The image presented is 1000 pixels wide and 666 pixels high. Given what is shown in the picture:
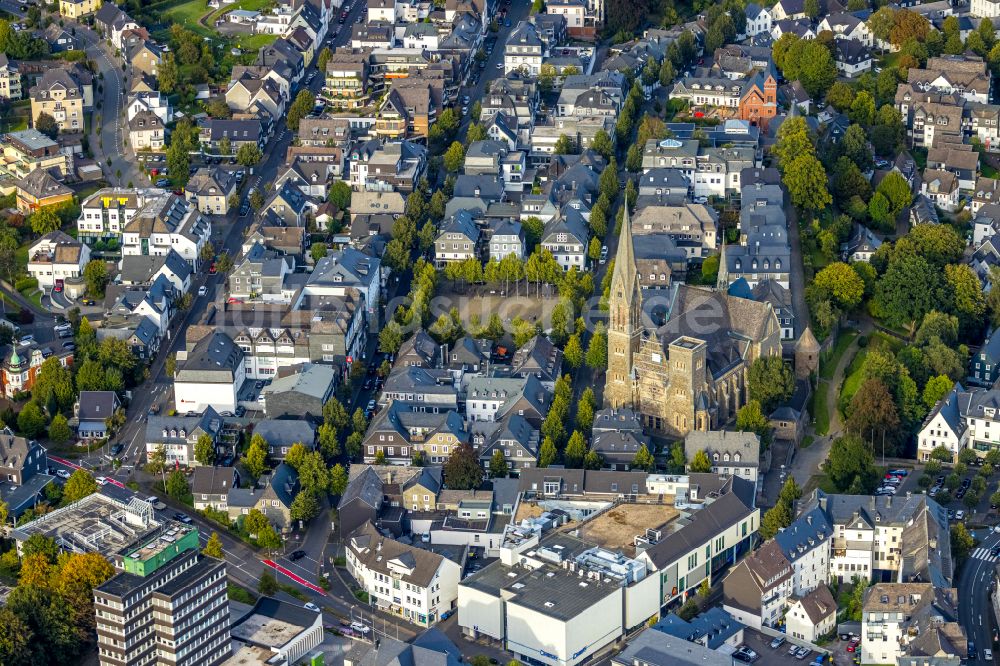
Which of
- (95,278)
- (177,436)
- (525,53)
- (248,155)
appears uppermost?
(525,53)

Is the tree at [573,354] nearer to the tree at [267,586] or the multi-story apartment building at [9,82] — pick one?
the tree at [267,586]

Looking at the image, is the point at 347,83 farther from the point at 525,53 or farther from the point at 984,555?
the point at 984,555

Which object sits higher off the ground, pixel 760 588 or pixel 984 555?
pixel 760 588

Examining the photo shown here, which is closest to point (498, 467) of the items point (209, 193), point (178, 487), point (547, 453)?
point (547, 453)

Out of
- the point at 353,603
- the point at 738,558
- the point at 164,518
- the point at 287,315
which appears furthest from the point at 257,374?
the point at 738,558

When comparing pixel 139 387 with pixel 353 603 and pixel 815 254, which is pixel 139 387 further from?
pixel 815 254

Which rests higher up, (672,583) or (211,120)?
(211,120)

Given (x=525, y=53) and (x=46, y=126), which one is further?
(x=525, y=53)
